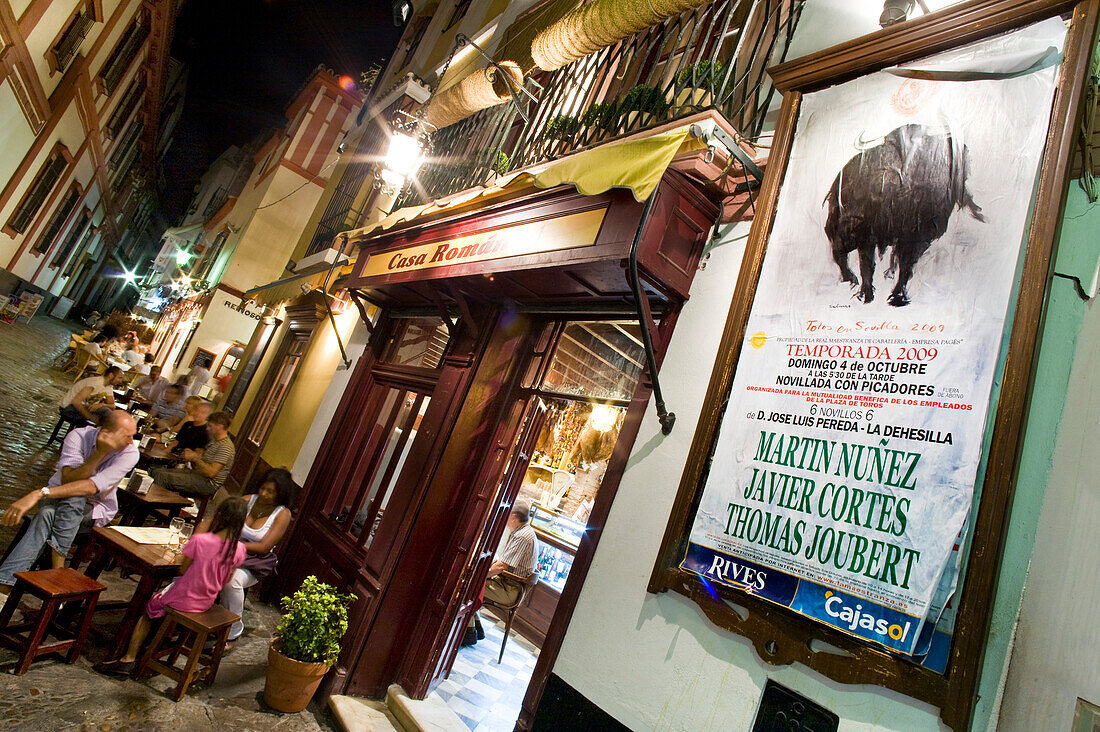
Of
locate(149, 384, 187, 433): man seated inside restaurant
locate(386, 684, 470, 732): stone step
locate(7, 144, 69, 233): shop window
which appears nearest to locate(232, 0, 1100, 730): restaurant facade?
locate(386, 684, 470, 732): stone step

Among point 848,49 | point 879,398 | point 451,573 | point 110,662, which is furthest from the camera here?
point 451,573

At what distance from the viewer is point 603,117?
5.41 m

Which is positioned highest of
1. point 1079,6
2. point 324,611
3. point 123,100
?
point 123,100

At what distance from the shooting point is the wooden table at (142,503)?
605 centimetres

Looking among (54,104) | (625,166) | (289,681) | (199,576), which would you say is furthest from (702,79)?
(54,104)

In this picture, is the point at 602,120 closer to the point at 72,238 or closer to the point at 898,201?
the point at 898,201

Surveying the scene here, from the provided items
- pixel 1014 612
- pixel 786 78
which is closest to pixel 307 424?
pixel 786 78

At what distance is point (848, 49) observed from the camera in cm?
356

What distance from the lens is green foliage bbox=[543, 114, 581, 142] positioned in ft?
19.1

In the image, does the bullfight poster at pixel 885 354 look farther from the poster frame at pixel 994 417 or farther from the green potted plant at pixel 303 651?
the green potted plant at pixel 303 651

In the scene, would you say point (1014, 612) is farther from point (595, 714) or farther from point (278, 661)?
point (278, 661)

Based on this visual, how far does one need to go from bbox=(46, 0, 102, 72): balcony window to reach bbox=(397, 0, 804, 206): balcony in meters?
12.6

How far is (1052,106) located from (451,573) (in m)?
5.28

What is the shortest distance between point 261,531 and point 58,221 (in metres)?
25.9
